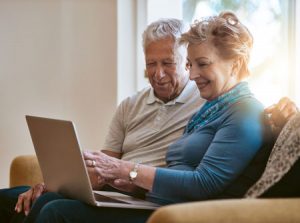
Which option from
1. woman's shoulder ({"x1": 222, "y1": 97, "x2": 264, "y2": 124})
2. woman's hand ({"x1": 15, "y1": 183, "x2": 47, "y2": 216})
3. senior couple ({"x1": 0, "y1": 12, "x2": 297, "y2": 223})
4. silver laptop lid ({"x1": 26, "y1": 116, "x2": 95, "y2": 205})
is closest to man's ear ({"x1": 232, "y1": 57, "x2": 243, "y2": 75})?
senior couple ({"x1": 0, "y1": 12, "x2": 297, "y2": 223})

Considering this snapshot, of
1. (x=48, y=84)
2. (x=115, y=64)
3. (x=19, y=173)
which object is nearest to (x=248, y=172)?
(x=19, y=173)

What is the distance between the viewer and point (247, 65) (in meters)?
1.79

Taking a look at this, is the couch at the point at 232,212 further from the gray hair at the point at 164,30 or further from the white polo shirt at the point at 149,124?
the gray hair at the point at 164,30

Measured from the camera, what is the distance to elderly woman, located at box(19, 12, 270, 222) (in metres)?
1.62

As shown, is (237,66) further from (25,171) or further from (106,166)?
(25,171)

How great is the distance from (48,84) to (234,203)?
169cm

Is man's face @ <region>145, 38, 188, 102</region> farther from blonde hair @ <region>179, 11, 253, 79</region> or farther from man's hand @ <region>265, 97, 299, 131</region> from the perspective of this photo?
man's hand @ <region>265, 97, 299, 131</region>

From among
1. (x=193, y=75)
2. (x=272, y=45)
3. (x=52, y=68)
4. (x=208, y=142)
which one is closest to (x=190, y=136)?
(x=208, y=142)

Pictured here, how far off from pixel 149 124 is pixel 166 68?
0.72 feet

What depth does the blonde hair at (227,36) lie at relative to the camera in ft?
5.72

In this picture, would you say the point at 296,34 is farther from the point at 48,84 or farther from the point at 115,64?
the point at 48,84

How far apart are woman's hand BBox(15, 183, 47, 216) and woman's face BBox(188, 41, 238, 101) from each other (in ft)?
2.26

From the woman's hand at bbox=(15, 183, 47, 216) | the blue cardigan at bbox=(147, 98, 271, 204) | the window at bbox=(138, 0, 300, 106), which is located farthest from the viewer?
the window at bbox=(138, 0, 300, 106)

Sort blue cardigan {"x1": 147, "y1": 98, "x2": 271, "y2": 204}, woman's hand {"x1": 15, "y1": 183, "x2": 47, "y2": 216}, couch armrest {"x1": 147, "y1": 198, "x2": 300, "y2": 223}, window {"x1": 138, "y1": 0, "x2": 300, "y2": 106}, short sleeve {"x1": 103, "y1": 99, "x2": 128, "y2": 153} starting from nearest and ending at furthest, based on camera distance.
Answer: couch armrest {"x1": 147, "y1": 198, "x2": 300, "y2": 223}
blue cardigan {"x1": 147, "y1": 98, "x2": 271, "y2": 204}
woman's hand {"x1": 15, "y1": 183, "x2": 47, "y2": 216}
short sleeve {"x1": 103, "y1": 99, "x2": 128, "y2": 153}
window {"x1": 138, "y1": 0, "x2": 300, "y2": 106}
